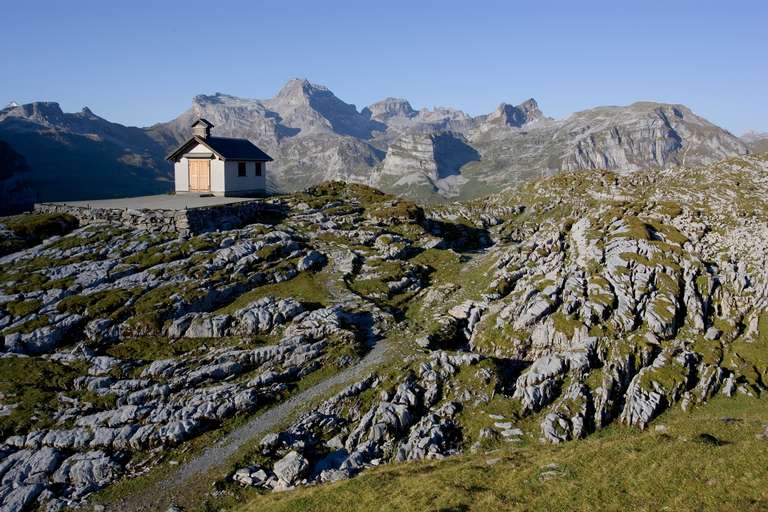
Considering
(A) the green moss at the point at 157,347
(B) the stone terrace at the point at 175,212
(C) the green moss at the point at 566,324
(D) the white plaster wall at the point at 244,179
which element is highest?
(D) the white plaster wall at the point at 244,179

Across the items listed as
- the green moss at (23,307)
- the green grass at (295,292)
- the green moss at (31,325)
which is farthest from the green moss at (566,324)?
the green moss at (23,307)

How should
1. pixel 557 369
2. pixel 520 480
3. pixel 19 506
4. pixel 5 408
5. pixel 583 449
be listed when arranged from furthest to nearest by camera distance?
pixel 557 369
pixel 5 408
pixel 19 506
pixel 583 449
pixel 520 480

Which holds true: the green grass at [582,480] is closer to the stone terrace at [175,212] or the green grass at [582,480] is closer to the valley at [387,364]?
the valley at [387,364]

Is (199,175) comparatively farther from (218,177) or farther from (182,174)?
(218,177)

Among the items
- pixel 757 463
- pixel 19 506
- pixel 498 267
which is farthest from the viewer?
pixel 498 267

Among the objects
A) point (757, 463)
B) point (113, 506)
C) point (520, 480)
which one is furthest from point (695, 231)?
point (113, 506)

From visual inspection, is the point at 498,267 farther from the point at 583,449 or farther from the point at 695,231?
the point at 583,449

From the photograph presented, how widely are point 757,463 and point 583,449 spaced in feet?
26.5

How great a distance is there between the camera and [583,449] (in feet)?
94.6

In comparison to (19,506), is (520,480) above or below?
above

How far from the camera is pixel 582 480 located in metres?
24.7

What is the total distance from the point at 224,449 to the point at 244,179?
2397 inches

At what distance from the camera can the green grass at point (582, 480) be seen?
22109 mm

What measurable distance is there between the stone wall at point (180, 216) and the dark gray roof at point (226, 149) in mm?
12908
